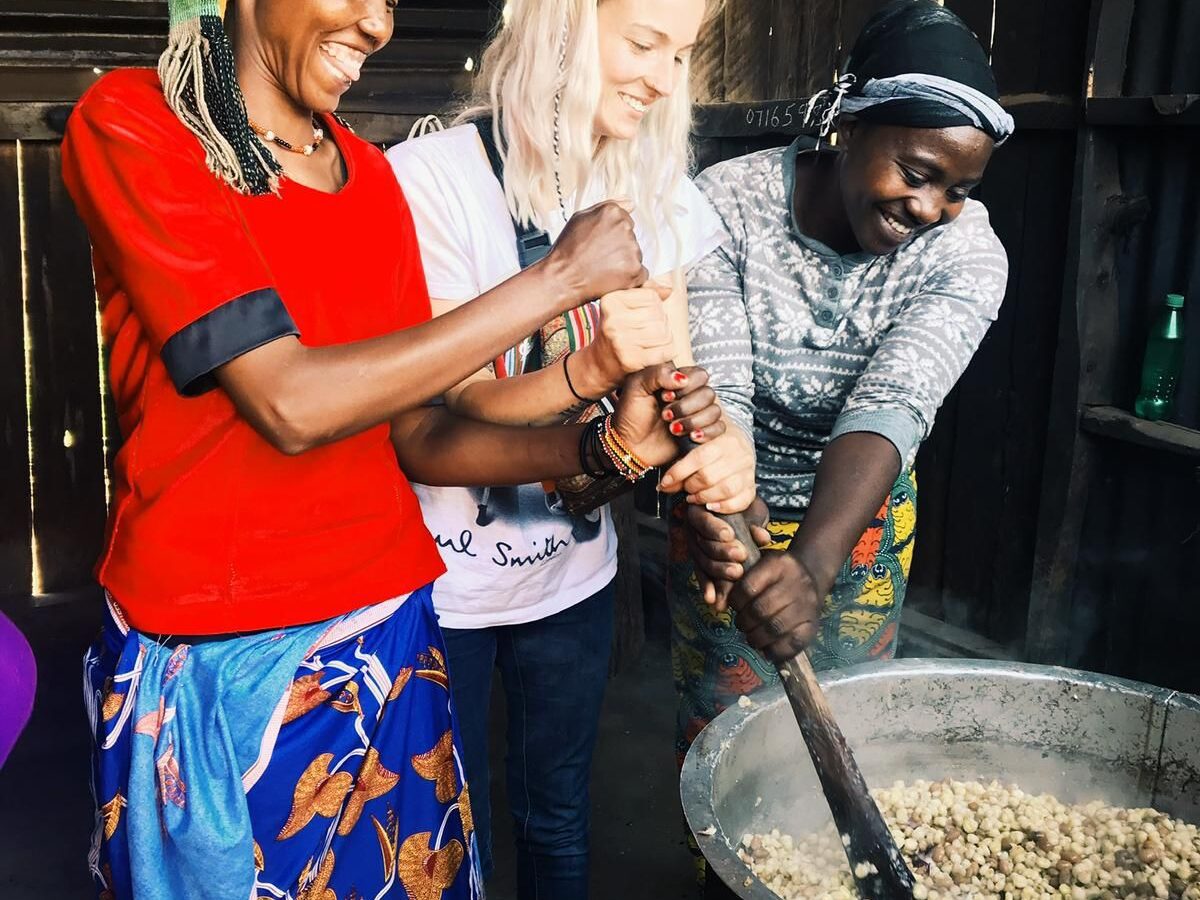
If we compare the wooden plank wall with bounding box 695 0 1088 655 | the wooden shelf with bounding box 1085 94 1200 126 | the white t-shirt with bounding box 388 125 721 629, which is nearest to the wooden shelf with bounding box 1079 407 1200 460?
the wooden plank wall with bounding box 695 0 1088 655

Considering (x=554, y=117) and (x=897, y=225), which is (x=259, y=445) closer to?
(x=554, y=117)

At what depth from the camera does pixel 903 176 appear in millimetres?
2125

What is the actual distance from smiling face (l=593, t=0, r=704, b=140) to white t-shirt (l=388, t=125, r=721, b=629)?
0.16 metres

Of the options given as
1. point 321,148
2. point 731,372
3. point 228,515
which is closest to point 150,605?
point 228,515

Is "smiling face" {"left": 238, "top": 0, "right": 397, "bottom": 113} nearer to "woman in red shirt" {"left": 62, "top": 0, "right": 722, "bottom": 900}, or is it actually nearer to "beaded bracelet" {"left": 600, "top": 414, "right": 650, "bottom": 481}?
"woman in red shirt" {"left": 62, "top": 0, "right": 722, "bottom": 900}

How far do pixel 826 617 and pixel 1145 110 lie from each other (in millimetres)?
1651

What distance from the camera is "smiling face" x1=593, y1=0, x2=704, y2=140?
194cm

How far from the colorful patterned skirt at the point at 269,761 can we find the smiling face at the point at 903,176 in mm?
1075

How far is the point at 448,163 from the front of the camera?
1982 millimetres

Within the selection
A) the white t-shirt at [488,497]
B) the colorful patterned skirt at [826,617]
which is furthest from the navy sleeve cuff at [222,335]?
the colorful patterned skirt at [826,617]

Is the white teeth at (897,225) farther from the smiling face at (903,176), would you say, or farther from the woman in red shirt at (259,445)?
the woman in red shirt at (259,445)

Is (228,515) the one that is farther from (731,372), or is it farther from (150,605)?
(731,372)

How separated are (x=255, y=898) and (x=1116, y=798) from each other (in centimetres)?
140

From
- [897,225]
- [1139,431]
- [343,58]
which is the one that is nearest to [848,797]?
[897,225]
